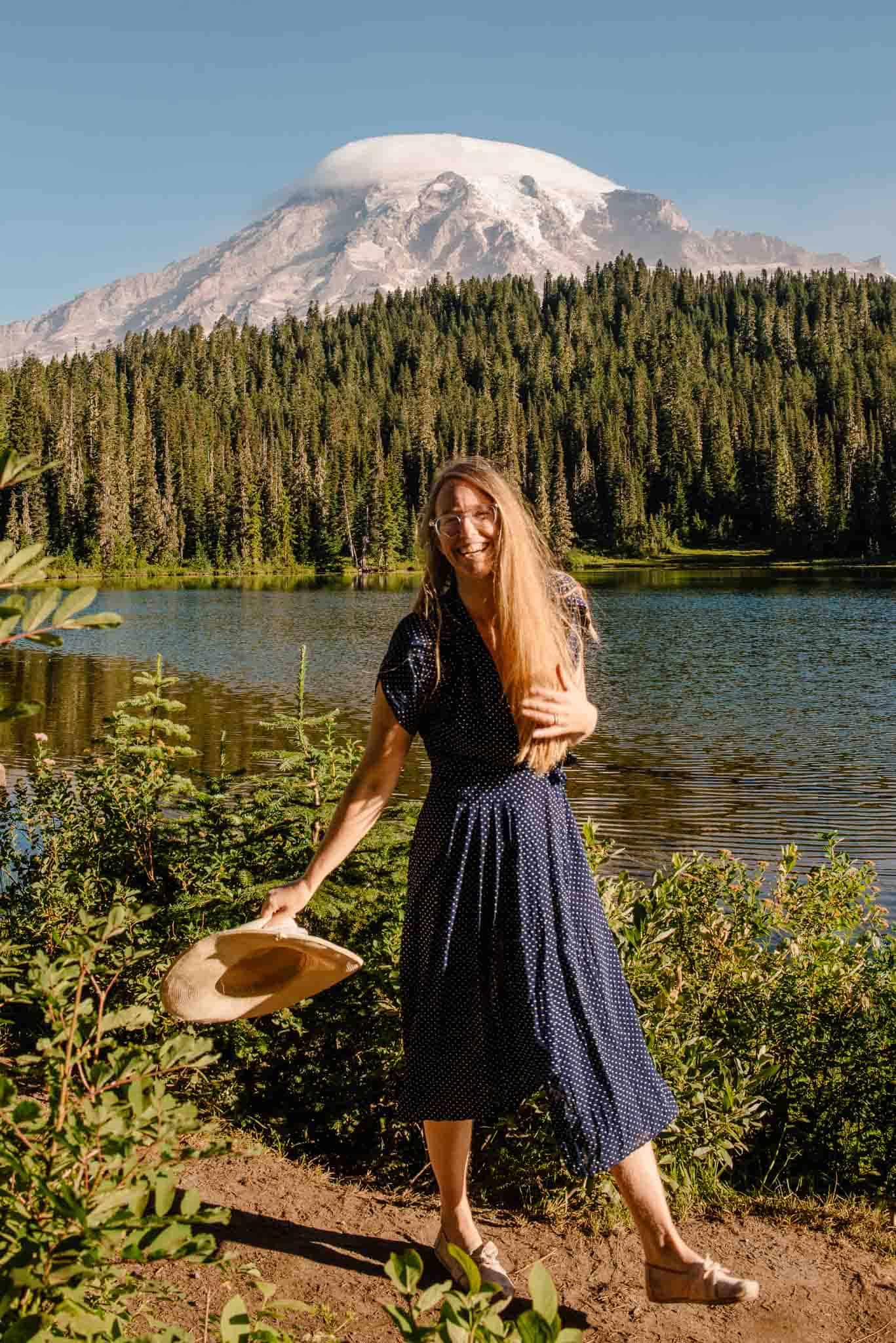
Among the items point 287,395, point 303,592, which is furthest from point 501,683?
point 287,395

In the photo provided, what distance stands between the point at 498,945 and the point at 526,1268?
97 centimetres

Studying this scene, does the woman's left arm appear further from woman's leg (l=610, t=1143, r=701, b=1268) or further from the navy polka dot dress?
woman's leg (l=610, t=1143, r=701, b=1268)

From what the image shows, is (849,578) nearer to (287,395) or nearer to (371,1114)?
(371,1114)

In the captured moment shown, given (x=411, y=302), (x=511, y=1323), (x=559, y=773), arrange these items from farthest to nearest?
(x=411, y=302)
(x=559, y=773)
(x=511, y=1323)

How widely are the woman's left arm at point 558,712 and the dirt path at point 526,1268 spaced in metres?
1.35

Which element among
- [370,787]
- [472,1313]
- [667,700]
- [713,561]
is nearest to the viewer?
[472,1313]

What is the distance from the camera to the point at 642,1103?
2.88 metres

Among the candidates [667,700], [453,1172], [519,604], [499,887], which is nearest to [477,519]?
[519,604]

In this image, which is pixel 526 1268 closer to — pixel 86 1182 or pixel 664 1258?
pixel 664 1258

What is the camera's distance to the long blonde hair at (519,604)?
2910 mm

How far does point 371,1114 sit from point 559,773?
5.43 ft

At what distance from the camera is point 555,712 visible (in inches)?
112

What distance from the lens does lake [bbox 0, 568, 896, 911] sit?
14.1 metres

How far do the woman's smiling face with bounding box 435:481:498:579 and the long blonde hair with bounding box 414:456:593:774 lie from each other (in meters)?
0.02
